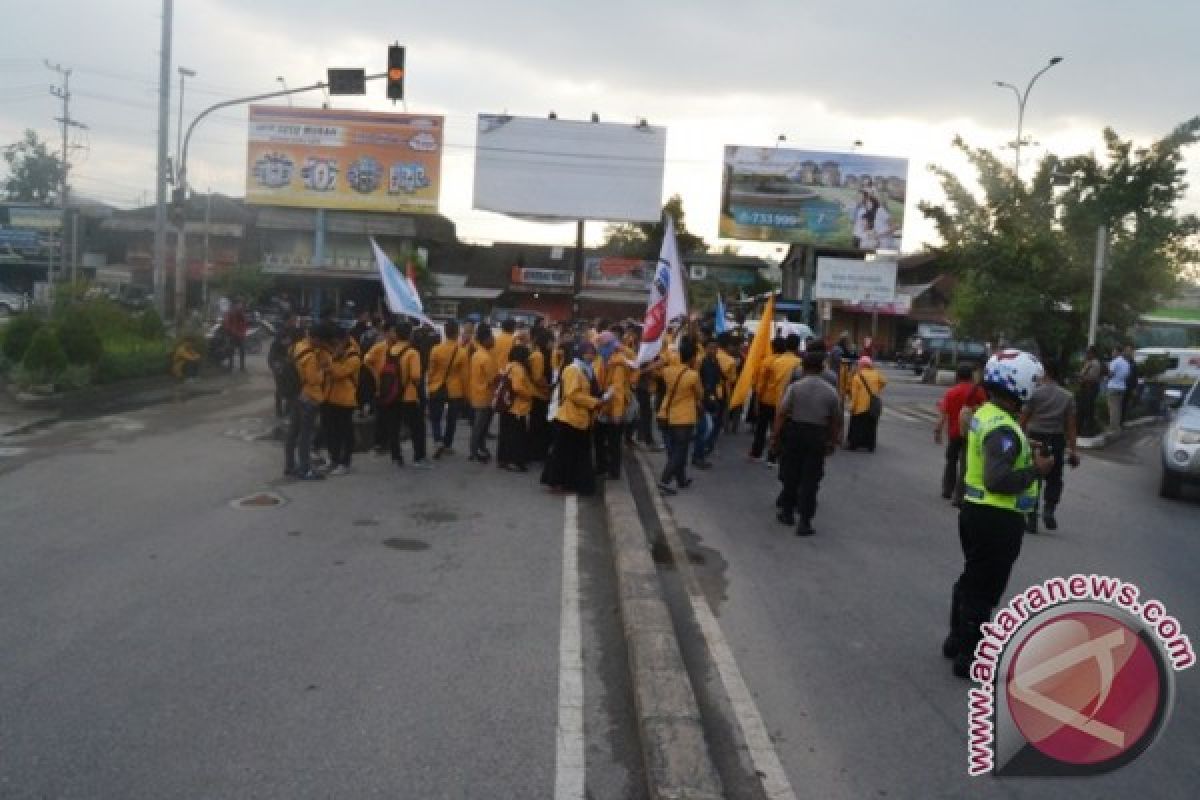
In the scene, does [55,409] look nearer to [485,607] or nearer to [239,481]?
[239,481]

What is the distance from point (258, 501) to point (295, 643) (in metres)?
4.38

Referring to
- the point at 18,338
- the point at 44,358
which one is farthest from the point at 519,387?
the point at 18,338

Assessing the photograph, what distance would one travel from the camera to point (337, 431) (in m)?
11.6

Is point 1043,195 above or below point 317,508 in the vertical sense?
above

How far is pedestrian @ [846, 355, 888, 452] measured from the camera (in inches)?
614

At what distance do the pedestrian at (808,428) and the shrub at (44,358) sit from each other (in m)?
12.4

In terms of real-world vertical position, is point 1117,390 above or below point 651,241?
below

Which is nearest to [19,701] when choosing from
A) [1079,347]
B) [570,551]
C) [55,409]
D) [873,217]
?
[570,551]

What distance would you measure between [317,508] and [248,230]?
47032 mm

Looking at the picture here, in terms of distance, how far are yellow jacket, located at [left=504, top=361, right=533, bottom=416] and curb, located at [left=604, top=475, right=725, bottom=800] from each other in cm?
430

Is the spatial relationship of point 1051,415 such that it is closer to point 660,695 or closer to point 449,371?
point 660,695

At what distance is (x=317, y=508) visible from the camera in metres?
9.70

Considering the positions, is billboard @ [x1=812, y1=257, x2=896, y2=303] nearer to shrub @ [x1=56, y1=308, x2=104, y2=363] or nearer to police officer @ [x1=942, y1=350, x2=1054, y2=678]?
shrub @ [x1=56, y1=308, x2=104, y2=363]

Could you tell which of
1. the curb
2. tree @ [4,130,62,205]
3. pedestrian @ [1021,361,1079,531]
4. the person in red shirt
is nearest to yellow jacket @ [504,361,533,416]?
the curb
